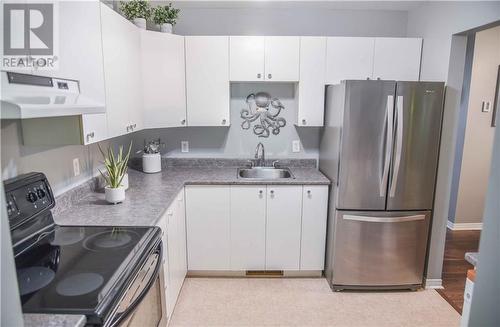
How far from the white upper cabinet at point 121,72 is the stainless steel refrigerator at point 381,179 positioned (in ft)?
5.04

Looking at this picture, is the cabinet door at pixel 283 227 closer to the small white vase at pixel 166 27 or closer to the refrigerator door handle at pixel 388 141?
the refrigerator door handle at pixel 388 141

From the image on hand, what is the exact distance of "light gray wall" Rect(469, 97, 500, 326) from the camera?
542 mm

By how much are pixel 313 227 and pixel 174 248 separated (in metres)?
1.16

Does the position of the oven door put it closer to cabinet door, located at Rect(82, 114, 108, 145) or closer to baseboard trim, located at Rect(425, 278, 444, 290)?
cabinet door, located at Rect(82, 114, 108, 145)

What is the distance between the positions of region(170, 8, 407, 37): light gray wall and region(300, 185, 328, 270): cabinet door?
1.52 metres

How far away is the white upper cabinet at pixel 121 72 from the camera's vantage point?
1908 mm

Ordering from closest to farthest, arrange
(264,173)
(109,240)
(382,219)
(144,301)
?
1. (144,301)
2. (109,240)
3. (382,219)
4. (264,173)

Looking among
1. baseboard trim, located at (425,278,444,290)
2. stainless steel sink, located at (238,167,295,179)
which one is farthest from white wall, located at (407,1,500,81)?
baseboard trim, located at (425,278,444,290)

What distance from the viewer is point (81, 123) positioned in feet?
5.19

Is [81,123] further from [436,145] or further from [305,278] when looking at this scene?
[436,145]

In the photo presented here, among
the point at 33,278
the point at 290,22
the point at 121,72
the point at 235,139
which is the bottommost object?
the point at 33,278

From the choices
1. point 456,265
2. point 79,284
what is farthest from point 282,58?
point 456,265

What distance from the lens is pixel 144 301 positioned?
136 centimetres

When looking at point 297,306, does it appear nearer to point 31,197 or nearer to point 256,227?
point 256,227
